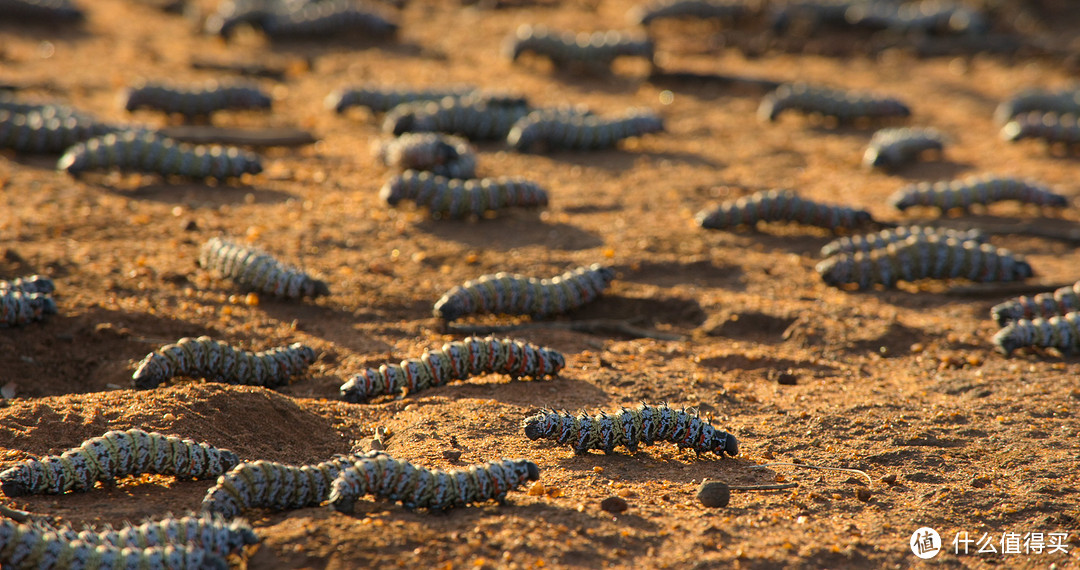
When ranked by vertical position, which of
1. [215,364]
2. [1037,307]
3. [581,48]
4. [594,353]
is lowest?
[215,364]

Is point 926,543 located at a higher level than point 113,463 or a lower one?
lower

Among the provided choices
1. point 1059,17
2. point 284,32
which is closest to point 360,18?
point 284,32

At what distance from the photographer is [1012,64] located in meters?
14.3

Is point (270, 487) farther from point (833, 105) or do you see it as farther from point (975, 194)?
point (833, 105)

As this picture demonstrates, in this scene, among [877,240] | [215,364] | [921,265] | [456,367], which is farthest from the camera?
[877,240]

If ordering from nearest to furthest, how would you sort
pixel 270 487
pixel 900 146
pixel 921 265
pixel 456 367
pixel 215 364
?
pixel 270 487 < pixel 215 364 < pixel 456 367 < pixel 921 265 < pixel 900 146

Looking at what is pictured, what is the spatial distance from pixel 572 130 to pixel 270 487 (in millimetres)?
6713

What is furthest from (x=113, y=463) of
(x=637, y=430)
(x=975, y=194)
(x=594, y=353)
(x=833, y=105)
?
(x=833, y=105)

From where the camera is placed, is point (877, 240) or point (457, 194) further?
point (457, 194)

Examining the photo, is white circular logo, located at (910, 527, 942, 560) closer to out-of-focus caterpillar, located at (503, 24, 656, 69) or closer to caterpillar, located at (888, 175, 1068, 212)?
caterpillar, located at (888, 175, 1068, 212)

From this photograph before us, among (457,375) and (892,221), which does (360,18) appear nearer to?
(892,221)

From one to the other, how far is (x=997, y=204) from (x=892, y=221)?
4.18 ft

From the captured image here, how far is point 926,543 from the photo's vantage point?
400 cm

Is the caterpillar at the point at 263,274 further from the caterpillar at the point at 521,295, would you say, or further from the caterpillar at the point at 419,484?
the caterpillar at the point at 419,484
